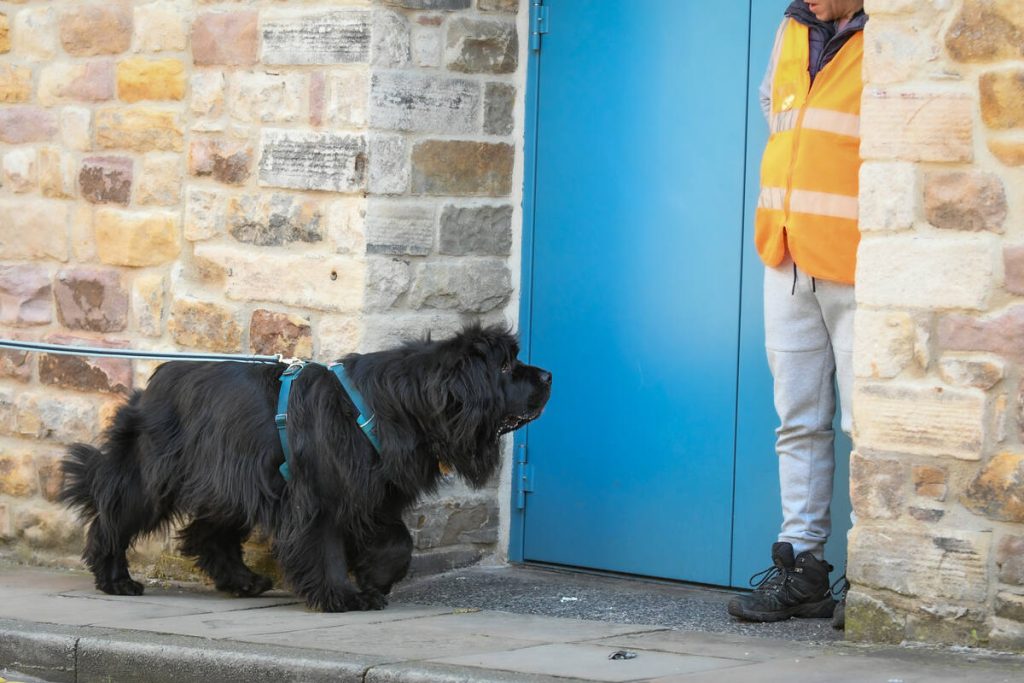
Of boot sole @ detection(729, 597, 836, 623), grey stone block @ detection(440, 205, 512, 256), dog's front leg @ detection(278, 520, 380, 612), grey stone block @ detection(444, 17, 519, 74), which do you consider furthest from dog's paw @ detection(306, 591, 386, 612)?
grey stone block @ detection(444, 17, 519, 74)

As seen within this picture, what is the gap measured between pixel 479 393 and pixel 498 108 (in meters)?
1.43

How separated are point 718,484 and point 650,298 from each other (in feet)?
2.42

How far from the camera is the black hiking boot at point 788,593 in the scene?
5344mm

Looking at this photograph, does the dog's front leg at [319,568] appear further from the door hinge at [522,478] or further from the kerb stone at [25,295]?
the kerb stone at [25,295]

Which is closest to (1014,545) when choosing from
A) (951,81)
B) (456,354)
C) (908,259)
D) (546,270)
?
(908,259)

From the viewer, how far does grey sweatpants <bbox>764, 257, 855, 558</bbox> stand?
524 centimetres

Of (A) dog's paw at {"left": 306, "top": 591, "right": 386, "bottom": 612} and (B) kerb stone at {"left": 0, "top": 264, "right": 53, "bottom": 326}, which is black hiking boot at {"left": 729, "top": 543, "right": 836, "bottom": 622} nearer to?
(A) dog's paw at {"left": 306, "top": 591, "right": 386, "bottom": 612}

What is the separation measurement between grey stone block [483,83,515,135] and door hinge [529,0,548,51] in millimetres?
196

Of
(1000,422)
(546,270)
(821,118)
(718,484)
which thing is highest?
(821,118)

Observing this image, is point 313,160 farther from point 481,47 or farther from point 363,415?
point 363,415

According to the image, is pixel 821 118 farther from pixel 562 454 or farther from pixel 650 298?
pixel 562 454

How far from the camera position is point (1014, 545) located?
4562mm

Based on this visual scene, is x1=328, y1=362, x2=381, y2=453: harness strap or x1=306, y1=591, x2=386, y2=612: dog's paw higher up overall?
x1=328, y1=362, x2=381, y2=453: harness strap

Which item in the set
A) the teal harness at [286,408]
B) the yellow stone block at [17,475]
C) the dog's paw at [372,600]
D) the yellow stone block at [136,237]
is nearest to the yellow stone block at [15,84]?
the yellow stone block at [136,237]
